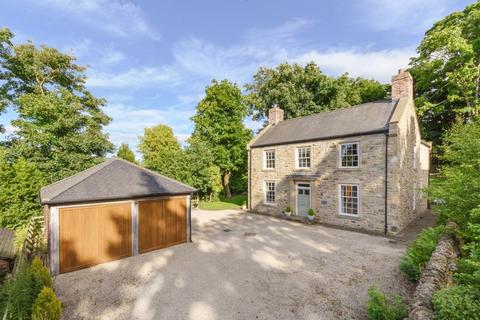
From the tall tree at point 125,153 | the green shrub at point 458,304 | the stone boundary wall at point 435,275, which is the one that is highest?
the tall tree at point 125,153

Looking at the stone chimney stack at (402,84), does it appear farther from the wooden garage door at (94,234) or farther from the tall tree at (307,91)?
the wooden garage door at (94,234)

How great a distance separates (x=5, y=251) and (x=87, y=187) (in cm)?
550

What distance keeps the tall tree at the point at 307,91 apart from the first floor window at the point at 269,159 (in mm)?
12341

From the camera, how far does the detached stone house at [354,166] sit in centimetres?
1330

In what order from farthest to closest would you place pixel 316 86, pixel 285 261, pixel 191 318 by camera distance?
pixel 316 86
pixel 285 261
pixel 191 318

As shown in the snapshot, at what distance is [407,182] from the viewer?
14.8 metres

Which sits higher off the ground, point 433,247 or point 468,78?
point 468,78

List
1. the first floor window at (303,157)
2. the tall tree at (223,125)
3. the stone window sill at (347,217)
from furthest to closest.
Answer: the tall tree at (223,125) → the first floor window at (303,157) → the stone window sill at (347,217)

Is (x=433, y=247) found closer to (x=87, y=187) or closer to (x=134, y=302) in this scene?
(x=134, y=302)

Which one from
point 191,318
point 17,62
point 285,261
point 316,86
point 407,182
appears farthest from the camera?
point 316,86

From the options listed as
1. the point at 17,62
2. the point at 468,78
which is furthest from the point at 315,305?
the point at 17,62

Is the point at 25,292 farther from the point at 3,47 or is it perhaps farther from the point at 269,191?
the point at 3,47

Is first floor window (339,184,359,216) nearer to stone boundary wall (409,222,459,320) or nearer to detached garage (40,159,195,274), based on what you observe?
stone boundary wall (409,222,459,320)

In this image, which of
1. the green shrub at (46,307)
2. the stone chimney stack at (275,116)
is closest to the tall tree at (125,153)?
the stone chimney stack at (275,116)
